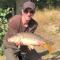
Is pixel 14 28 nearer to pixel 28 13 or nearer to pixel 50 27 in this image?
pixel 28 13

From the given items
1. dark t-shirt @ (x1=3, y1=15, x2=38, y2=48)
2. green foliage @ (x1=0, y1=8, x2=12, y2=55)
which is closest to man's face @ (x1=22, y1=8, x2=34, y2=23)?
dark t-shirt @ (x1=3, y1=15, x2=38, y2=48)

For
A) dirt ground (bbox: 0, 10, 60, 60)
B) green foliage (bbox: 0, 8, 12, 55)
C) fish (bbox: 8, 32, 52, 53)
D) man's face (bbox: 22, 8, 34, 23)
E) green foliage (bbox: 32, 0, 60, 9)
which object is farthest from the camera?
green foliage (bbox: 32, 0, 60, 9)

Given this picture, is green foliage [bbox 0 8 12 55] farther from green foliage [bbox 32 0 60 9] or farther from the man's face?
green foliage [bbox 32 0 60 9]

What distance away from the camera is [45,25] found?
1257 centimetres

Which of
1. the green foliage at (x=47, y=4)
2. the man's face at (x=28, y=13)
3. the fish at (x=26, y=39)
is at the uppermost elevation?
the man's face at (x=28, y=13)

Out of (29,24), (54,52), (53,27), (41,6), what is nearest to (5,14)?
(54,52)

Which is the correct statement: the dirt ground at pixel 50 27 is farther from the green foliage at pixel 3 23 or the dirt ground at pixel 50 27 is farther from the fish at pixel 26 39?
the fish at pixel 26 39

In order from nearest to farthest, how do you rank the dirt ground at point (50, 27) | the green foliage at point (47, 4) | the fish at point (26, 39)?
the fish at point (26, 39)
the dirt ground at point (50, 27)
the green foliage at point (47, 4)

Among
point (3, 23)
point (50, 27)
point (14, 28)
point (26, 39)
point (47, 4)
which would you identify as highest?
point (14, 28)

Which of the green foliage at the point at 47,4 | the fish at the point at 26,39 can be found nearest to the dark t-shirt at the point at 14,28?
the fish at the point at 26,39

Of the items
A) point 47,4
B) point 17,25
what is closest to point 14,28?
point 17,25

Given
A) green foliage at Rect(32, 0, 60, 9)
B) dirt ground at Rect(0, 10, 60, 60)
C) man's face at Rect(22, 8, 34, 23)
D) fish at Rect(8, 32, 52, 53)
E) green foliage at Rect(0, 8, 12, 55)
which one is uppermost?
man's face at Rect(22, 8, 34, 23)

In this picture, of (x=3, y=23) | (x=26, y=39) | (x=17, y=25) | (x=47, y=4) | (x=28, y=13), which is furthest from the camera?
(x=47, y=4)

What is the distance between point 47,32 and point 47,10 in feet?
8.99
